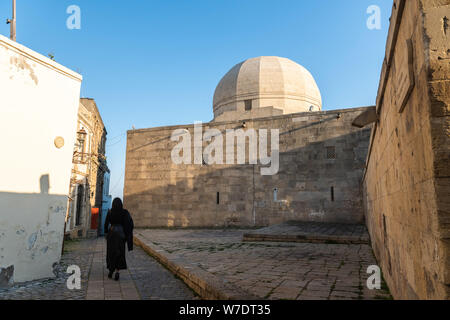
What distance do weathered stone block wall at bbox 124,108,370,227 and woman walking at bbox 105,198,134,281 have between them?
915cm

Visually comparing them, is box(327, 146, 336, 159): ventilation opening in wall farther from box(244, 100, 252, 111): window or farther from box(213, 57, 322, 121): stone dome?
box(244, 100, 252, 111): window

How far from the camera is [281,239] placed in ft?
30.7

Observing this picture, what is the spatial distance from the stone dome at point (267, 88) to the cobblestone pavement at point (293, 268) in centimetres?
1267

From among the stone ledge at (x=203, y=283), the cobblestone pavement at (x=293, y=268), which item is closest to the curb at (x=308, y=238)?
the cobblestone pavement at (x=293, y=268)

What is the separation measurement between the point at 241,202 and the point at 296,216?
8.63ft

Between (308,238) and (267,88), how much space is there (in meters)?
13.6

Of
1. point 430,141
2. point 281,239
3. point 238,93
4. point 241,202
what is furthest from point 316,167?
point 430,141

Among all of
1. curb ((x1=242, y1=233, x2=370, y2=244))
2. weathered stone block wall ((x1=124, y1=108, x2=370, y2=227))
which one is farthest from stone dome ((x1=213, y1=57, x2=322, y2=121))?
curb ((x1=242, y1=233, x2=370, y2=244))

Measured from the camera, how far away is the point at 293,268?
5.34 meters

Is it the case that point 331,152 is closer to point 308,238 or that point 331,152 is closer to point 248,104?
point 308,238

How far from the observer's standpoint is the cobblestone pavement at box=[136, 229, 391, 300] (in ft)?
12.7
